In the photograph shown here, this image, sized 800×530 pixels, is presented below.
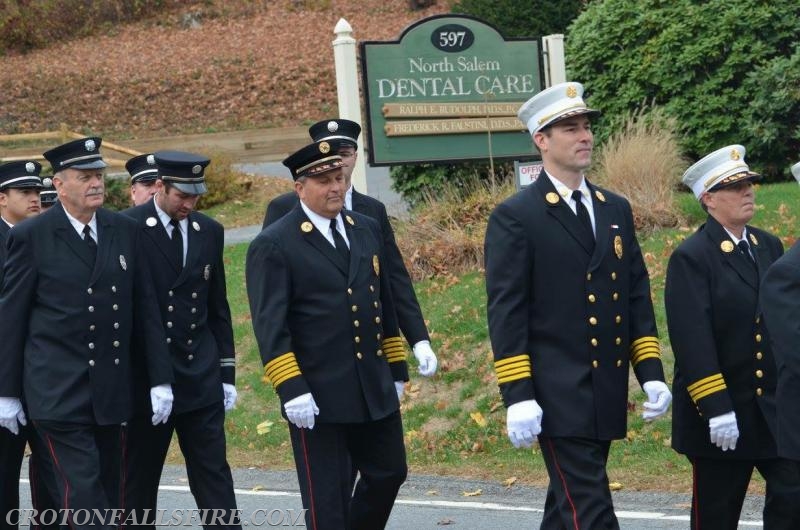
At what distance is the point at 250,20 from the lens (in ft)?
124

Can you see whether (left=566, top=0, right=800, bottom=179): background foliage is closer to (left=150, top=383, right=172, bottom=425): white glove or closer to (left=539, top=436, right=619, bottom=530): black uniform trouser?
(left=150, top=383, right=172, bottom=425): white glove

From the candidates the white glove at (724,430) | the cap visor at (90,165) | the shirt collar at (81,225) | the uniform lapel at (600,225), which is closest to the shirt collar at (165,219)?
the shirt collar at (81,225)

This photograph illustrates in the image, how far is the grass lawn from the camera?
950cm

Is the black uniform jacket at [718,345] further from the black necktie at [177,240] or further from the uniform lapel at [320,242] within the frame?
the black necktie at [177,240]

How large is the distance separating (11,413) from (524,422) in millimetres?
2873

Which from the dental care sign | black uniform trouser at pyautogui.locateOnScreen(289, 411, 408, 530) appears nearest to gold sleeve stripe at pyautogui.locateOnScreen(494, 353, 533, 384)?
black uniform trouser at pyautogui.locateOnScreen(289, 411, 408, 530)

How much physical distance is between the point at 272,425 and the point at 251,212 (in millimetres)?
10812

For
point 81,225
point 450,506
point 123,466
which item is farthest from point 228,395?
point 450,506

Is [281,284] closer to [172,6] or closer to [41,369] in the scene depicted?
[41,369]

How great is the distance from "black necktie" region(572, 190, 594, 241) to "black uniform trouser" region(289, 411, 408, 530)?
1.44 metres

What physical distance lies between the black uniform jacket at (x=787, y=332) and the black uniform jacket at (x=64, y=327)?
3.23 meters

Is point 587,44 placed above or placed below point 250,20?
below

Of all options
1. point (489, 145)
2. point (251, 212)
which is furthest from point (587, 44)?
point (251, 212)

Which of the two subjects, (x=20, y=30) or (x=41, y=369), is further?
(x=20, y=30)
